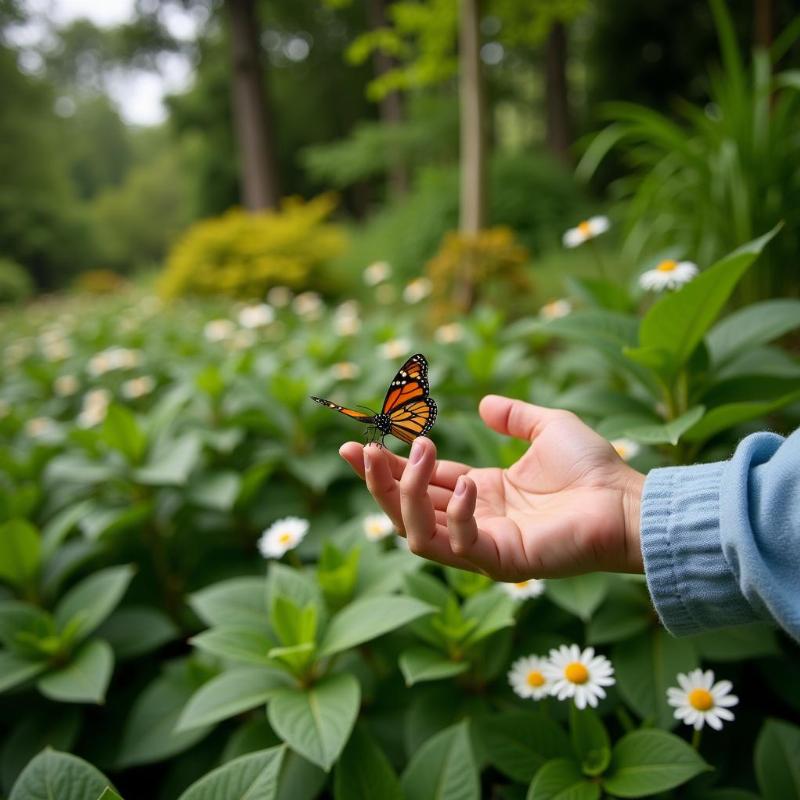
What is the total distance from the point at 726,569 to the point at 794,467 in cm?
17

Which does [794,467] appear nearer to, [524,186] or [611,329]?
[611,329]

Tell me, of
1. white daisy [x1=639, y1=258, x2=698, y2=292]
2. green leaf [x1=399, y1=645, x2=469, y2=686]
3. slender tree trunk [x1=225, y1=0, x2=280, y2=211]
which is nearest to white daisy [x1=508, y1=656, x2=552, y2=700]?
green leaf [x1=399, y1=645, x2=469, y2=686]

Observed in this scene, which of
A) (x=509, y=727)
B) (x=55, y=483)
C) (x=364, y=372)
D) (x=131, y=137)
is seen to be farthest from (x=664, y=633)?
(x=131, y=137)

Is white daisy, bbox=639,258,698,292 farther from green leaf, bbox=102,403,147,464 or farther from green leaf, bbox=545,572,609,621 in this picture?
green leaf, bbox=102,403,147,464

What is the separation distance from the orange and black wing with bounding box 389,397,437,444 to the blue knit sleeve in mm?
350

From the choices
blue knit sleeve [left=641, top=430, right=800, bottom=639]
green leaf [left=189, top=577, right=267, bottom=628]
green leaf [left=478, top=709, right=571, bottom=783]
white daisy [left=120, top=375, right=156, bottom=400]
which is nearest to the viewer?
blue knit sleeve [left=641, top=430, right=800, bottom=639]

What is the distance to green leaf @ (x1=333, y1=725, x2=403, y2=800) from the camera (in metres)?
1.03

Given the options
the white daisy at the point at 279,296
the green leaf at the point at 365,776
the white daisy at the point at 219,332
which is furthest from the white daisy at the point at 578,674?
the white daisy at the point at 279,296

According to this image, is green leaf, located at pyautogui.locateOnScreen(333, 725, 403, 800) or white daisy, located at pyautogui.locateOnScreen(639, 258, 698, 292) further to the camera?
Result: white daisy, located at pyautogui.locateOnScreen(639, 258, 698, 292)

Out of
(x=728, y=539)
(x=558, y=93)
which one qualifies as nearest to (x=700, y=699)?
(x=728, y=539)

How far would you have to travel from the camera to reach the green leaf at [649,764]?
979 mm

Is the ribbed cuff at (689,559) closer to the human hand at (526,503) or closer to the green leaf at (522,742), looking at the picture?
the human hand at (526,503)

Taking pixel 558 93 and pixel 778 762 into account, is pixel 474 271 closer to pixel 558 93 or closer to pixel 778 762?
pixel 778 762

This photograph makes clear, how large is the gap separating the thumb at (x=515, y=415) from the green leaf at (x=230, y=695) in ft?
2.22
